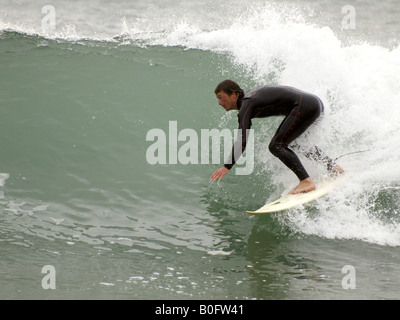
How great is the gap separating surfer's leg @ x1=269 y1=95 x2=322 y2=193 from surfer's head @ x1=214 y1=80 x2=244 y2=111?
1.98ft

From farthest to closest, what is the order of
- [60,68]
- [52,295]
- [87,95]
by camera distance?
[60,68] < [87,95] < [52,295]

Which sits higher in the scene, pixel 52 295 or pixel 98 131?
pixel 98 131

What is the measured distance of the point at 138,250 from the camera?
509 centimetres

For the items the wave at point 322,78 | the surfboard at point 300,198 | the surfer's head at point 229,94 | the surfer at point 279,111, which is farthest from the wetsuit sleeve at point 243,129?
the wave at point 322,78

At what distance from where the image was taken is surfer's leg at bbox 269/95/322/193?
571cm

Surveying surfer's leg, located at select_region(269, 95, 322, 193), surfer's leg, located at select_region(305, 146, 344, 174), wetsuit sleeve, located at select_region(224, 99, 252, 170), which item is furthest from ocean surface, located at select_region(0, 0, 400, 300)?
wetsuit sleeve, located at select_region(224, 99, 252, 170)

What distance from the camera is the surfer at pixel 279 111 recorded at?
5547mm

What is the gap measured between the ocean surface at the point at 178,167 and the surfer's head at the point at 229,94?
106 cm

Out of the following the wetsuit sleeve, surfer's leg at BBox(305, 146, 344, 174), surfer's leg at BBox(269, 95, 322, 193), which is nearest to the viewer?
the wetsuit sleeve

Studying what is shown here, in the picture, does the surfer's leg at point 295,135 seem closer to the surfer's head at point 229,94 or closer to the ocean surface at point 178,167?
the ocean surface at point 178,167

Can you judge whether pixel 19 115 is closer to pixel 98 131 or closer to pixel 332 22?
pixel 98 131

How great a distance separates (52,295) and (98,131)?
12.9 ft

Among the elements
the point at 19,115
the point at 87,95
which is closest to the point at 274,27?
the point at 87,95

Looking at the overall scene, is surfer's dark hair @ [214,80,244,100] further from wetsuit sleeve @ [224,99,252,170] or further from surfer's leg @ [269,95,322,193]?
surfer's leg @ [269,95,322,193]
